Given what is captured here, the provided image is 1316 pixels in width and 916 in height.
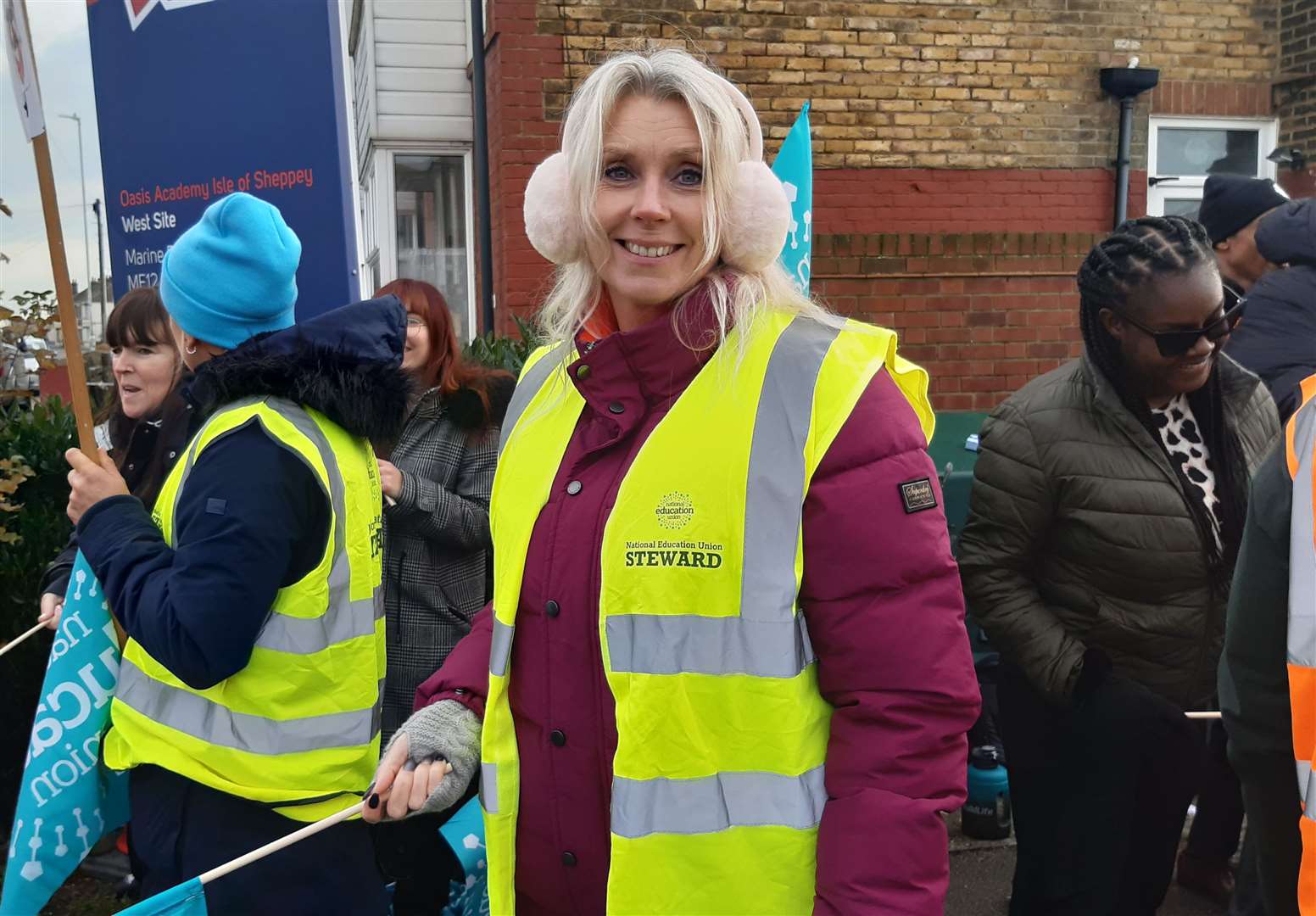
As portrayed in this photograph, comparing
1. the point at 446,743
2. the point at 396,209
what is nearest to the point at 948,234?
the point at 396,209

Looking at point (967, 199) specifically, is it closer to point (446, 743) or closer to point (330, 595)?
point (330, 595)

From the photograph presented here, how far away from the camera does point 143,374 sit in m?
3.38

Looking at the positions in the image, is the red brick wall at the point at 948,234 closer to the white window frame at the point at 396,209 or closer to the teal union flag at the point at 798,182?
the white window frame at the point at 396,209

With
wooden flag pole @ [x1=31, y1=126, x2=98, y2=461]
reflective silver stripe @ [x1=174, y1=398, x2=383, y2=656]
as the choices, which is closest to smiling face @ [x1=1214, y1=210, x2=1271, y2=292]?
reflective silver stripe @ [x1=174, y1=398, x2=383, y2=656]

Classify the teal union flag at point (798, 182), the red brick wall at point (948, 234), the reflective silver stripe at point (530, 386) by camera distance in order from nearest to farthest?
the reflective silver stripe at point (530, 386), the teal union flag at point (798, 182), the red brick wall at point (948, 234)

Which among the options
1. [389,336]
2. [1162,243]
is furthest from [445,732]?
[1162,243]

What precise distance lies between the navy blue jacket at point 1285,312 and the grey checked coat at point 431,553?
2304mm

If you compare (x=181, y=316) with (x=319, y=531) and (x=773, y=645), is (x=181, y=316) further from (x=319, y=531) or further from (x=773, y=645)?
(x=773, y=645)

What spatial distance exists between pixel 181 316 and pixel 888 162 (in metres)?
5.72

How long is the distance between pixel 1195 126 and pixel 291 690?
7.66 meters

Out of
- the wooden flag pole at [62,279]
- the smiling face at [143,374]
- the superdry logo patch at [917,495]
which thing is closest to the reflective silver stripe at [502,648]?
the superdry logo patch at [917,495]

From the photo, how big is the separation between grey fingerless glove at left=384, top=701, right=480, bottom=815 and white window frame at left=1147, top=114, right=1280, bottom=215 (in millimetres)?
7305

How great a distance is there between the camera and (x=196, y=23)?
11.9 feet

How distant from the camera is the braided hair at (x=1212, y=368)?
2.85 metres
